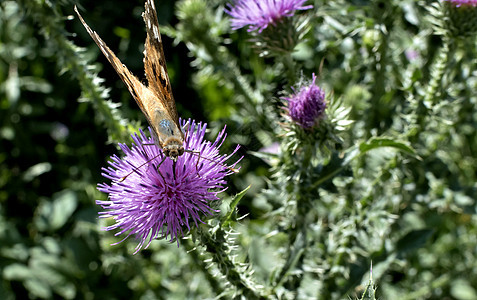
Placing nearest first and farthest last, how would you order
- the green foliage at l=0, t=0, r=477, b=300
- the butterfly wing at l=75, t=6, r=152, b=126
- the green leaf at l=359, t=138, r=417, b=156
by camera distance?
the butterfly wing at l=75, t=6, r=152, b=126
the green leaf at l=359, t=138, r=417, b=156
the green foliage at l=0, t=0, r=477, b=300

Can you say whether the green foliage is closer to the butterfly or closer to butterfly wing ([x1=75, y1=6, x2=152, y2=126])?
the butterfly

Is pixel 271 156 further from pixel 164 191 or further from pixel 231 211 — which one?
pixel 164 191

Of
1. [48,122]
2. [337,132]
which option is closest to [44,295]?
[48,122]

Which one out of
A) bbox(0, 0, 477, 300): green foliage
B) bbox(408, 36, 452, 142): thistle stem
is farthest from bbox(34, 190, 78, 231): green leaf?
bbox(408, 36, 452, 142): thistle stem

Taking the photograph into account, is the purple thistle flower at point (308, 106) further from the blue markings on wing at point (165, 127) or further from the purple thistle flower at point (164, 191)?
the blue markings on wing at point (165, 127)

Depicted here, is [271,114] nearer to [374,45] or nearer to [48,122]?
[374,45]

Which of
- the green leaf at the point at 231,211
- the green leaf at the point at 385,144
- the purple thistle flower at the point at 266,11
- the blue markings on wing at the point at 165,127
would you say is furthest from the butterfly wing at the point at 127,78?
the green leaf at the point at 385,144
